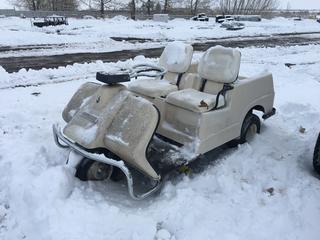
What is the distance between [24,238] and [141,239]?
905 mm

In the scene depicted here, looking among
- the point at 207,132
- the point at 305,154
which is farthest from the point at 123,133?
the point at 305,154

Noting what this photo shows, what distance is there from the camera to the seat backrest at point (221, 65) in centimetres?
414

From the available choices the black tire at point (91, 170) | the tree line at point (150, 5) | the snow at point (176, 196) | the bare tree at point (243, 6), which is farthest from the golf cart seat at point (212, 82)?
the bare tree at point (243, 6)

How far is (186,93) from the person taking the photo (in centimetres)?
406

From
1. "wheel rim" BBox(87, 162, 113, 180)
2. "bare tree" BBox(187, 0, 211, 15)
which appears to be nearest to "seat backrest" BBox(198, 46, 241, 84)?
"wheel rim" BBox(87, 162, 113, 180)

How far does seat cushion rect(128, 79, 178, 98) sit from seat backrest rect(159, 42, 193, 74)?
1.26ft

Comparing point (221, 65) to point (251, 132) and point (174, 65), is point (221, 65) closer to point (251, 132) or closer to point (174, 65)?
point (174, 65)

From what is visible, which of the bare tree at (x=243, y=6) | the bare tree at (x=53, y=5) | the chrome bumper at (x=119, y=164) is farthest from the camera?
the bare tree at (x=243, y=6)

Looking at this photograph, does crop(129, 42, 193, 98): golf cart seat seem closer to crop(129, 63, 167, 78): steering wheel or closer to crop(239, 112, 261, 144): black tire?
crop(129, 63, 167, 78): steering wheel

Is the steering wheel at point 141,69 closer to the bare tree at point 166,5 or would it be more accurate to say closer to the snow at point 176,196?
the snow at point 176,196

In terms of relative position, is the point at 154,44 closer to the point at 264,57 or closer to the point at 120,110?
the point at 264,57

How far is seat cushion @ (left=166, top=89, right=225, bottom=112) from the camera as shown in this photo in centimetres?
372

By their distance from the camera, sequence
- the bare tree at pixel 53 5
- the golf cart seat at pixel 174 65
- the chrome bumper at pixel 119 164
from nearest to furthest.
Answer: the chrome bumper at pixel 119 164 → the golf cart seat at pixel 174 65 → the bare tree at pixel 53 5

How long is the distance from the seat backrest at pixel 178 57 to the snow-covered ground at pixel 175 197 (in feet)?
4.02
